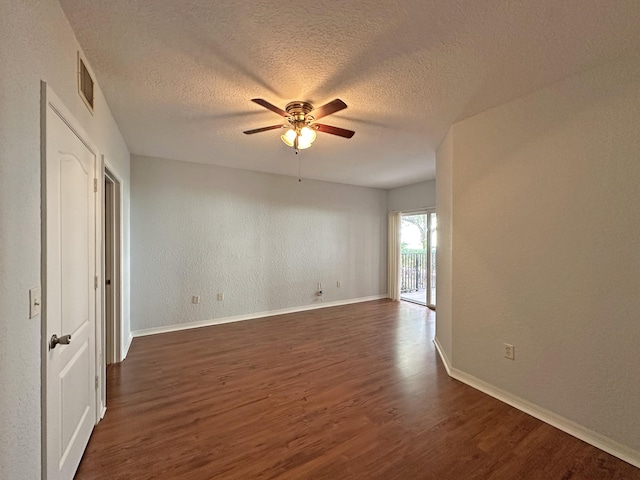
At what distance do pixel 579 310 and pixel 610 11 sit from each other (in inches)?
69.6

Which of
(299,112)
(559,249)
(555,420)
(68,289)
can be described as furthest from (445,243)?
(68,289)

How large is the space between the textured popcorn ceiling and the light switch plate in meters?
1.41

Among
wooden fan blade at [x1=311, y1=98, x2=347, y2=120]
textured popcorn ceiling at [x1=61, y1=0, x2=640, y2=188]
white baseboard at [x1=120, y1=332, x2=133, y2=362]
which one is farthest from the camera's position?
white baseboard at [x1=120, y1=332, x2=133, y2=362]

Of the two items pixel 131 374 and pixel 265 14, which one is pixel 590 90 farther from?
pixel 131 374

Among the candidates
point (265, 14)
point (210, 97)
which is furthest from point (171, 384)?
point (265, 14)

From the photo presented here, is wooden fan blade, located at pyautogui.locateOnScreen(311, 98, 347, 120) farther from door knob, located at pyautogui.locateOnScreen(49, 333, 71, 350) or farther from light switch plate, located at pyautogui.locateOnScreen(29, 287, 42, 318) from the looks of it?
door knob, located at pyautogui.locateOnScreen(49, 333, 71, 350)

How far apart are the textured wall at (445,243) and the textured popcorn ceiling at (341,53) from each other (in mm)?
439

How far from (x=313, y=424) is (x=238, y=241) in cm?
321

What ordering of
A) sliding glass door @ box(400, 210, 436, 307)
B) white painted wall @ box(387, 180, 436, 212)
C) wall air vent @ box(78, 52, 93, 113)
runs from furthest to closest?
sliding glass door @ box(400, 210, 436, 307) < white painted wall @ box(387, 180, 436, 212) < wall air vent @ box(78, 52, 93, 113)

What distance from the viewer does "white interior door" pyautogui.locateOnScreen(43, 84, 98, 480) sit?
124 centimetres

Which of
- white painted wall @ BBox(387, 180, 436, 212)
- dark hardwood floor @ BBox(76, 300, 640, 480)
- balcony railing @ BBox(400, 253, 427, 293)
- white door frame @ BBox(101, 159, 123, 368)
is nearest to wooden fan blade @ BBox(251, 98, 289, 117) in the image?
white door frame @ BBox(101, 159, 123, 368)

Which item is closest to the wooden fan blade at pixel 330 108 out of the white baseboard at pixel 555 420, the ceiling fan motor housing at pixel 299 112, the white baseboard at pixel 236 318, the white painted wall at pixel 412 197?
the ceiling fan motor housing at pixel 299 112

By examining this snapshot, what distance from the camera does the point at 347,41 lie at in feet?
5.41

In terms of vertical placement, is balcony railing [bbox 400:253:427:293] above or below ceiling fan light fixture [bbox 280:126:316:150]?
below
